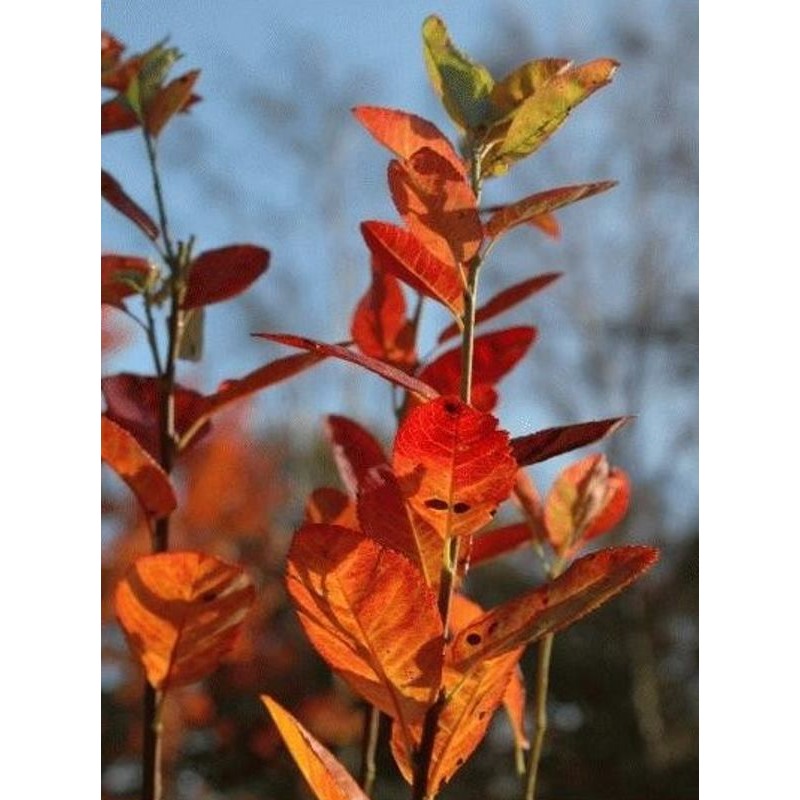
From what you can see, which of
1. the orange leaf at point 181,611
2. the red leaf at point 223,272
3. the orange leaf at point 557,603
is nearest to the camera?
the orange leaf at point 557,603

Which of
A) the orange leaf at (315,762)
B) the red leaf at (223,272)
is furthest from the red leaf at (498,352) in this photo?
the orange leaf at (315,762)

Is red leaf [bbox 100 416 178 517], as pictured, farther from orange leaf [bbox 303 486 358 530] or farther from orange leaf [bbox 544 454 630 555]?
orange leaf [bbox 544 454 630 555]

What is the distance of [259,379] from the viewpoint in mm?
572

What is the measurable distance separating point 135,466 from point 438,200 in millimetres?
180

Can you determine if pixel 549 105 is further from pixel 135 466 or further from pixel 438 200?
pixel 135 466

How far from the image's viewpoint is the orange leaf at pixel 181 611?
0.52 m

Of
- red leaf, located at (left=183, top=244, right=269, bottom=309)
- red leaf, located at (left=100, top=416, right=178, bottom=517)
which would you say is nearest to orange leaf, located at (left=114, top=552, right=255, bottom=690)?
red leaf, located at (left=100, top=416, right=178, bottom=517)

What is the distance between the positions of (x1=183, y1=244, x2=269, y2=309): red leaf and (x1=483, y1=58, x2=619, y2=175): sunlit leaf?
0.62ft

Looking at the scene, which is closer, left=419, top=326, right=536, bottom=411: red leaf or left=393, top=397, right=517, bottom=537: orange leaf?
left=393, top=397, right=517, bottom=537: orange leaf

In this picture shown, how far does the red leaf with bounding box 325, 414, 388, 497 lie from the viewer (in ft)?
1.90

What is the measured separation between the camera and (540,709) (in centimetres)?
67

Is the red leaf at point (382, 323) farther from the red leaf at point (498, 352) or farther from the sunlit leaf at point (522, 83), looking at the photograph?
the sunlit leaf at point (522, 83)
